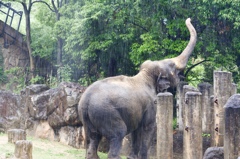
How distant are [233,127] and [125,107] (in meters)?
2.28

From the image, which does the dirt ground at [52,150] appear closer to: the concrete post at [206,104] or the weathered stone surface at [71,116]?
the weathered stone surface at [71,116]

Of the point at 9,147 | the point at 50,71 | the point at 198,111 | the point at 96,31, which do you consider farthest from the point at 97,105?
the point at 50,71

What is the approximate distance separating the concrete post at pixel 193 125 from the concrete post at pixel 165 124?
334mm

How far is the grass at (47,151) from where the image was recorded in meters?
9.05

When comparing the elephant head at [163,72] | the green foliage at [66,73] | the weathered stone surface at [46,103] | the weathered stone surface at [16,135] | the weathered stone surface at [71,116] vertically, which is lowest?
the weathered stone surface at [16,135]

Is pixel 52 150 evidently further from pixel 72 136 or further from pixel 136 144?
pixel 136 144

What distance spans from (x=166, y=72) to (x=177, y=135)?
369 cm

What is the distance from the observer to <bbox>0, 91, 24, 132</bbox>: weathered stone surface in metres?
12.7

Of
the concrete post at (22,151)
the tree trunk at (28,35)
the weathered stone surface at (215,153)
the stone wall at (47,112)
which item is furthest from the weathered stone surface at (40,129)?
the tree trunk at (28,35)

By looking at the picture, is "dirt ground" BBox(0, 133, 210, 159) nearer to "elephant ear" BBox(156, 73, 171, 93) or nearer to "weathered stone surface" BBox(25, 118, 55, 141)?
"weathered stone surface" BBox(25, 118, 55, 141)

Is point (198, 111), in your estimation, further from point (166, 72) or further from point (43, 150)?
point (43, 150)

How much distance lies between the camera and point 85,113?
8.16 metres

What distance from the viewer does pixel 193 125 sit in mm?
8188

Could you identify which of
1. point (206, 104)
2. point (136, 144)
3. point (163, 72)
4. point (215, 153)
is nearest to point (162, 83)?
point (163, 72)
